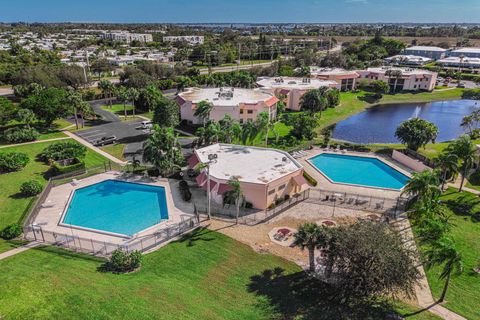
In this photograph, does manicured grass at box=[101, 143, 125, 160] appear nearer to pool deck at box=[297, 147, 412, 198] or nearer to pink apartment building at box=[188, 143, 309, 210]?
pink apartment building at box=[188, 143, 309, 210]

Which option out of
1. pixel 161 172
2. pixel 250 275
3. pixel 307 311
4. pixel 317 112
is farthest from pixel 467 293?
pixel 317 112

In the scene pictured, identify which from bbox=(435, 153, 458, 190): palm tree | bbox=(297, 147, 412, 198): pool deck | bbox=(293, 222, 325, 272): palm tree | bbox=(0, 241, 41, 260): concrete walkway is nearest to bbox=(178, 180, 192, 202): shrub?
bbox=(0, 241, 41, 260): concrete walkway

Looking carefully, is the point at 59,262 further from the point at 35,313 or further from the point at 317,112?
the point at 317,112

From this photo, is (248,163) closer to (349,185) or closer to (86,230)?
(349,185)

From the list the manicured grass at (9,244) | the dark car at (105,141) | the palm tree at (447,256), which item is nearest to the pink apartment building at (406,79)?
the dark car at (105,141)

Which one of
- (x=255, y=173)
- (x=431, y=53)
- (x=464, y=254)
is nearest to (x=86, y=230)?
(x=255, y=173)
